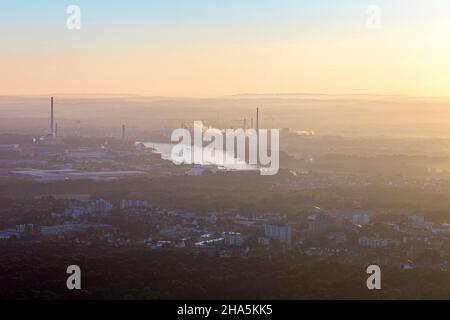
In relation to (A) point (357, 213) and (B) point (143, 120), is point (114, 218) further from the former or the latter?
(B) point (143, 120)

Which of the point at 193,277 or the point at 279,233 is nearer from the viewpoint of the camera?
the point at 193,277

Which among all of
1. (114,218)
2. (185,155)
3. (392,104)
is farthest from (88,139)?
(392,104)

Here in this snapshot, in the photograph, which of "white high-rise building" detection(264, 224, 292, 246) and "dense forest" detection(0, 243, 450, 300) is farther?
"white high-rise building" detection(264, 224, 292, 246)

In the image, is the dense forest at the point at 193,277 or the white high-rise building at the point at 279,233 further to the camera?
the white high-rise building at the point at 279,233

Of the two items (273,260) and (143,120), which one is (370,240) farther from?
(143,120)

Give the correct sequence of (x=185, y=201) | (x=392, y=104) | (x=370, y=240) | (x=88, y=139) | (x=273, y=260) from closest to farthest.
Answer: (x=273, y=260), (x=370, y=240), (x=185, y=201), (x=88, y=139), (x=392, y=104)

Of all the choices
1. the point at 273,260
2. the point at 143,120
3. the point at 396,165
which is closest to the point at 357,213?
the point at 273,260

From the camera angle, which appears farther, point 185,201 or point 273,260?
point 185,201

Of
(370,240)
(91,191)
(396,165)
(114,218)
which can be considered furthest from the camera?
(396,165)
